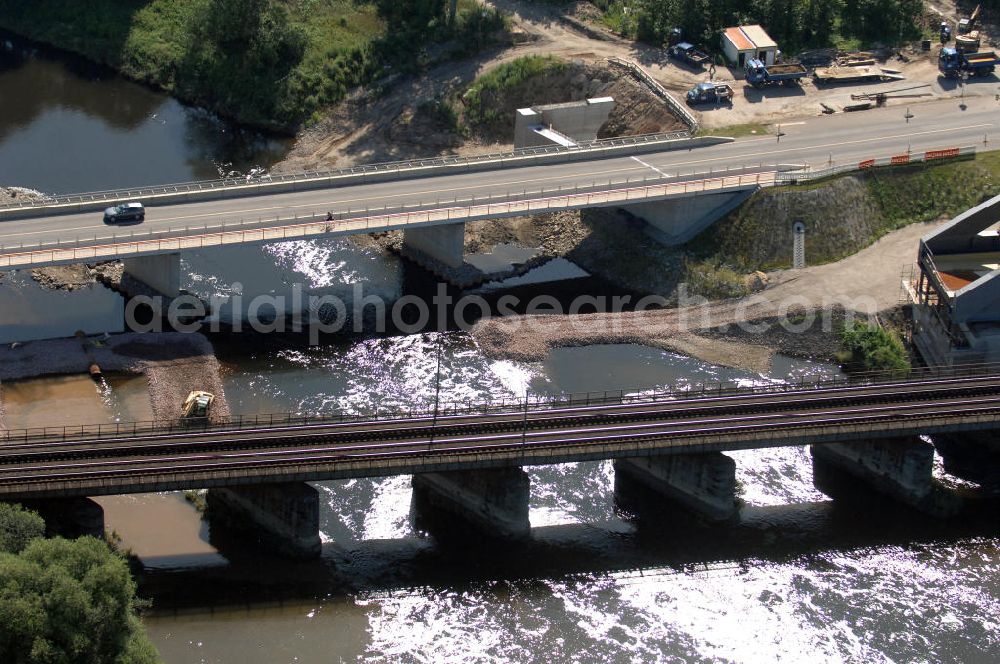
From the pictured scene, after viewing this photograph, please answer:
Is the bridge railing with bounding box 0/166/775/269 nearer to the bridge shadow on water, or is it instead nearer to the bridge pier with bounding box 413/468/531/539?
the bridge pier with bounding box 413/468/531/539

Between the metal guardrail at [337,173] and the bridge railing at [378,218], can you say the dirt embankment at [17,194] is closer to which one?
the metal guardrail at [337,173]

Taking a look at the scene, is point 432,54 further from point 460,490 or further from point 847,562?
point 847,562

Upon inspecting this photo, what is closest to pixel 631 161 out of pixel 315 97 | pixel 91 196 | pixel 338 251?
pixel 338 251

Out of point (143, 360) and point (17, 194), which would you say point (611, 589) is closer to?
point (143, 360)

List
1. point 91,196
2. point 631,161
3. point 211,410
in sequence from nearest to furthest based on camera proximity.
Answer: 1. point 211,410
2. point 91,196
3. point 631,161

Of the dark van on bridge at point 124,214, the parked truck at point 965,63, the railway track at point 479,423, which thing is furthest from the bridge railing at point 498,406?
the parked truck at point 965,63

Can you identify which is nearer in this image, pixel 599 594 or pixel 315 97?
pixel 599 594

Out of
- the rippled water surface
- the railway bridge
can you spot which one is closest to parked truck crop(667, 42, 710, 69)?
the railway bridge
